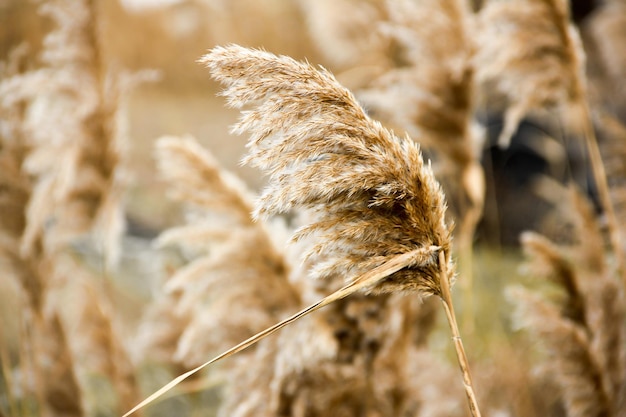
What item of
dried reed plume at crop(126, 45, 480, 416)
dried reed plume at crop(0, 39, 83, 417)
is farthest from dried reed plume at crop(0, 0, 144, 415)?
dried reed plume at crop(126, 45, 480, 416)

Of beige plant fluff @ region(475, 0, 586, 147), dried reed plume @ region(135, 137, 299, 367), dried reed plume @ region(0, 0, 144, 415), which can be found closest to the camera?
dried reed plume @ region(135, 137, 299, 367)

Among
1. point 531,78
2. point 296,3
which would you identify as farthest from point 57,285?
point 296,3

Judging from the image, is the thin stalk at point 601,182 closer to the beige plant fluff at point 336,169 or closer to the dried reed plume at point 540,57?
the dried reed plume at point 540,57

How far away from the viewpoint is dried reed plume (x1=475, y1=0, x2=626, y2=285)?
1585 millimetres

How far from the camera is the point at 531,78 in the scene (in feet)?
5.58

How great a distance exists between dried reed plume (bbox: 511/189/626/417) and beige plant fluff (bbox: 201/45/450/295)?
83 centimetres

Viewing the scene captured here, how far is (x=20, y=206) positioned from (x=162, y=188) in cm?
239

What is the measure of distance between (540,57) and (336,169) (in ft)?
3.68

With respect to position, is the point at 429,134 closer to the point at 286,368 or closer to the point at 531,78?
the point at 531,78

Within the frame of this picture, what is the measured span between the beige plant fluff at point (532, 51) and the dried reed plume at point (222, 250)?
2.93 feet

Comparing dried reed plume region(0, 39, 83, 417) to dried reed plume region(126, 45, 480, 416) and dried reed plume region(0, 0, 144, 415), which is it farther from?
dried reed plume region(126, 45, 480, 416)

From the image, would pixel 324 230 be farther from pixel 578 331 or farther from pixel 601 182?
pixel 601 182

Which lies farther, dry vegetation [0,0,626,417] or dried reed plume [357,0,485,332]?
dried reed plume [357,0,485,332]

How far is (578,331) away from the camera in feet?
5.05
